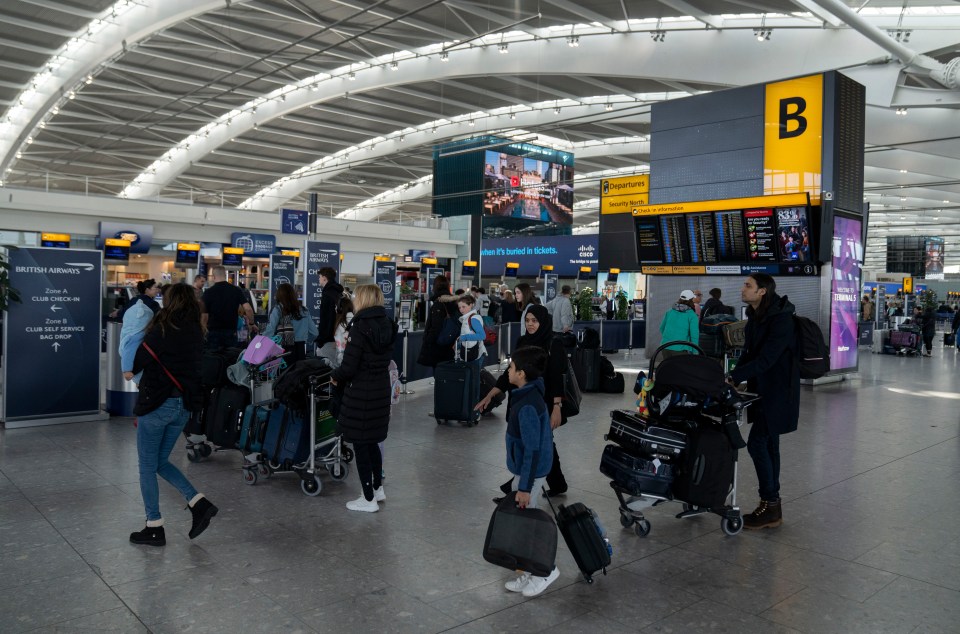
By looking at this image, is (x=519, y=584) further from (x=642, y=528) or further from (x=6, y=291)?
(x=6, y=291)

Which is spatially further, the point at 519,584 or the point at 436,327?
the point at 436,327

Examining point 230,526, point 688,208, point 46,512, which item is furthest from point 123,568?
point 688,208

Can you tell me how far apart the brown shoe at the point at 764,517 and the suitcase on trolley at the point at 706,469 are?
0.53 meters

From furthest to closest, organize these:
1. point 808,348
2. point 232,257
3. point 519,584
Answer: point 232,257 < point 808,348 < point 519,584

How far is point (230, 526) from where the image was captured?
4.47 m

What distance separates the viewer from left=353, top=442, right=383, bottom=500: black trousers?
4.72 m

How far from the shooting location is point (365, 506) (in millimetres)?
4801

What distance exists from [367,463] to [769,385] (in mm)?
2616

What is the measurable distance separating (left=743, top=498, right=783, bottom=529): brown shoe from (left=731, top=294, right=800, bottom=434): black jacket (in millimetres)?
477

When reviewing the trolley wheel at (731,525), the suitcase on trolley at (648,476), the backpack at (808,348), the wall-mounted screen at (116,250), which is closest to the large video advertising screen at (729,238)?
the backpack at (808,348)

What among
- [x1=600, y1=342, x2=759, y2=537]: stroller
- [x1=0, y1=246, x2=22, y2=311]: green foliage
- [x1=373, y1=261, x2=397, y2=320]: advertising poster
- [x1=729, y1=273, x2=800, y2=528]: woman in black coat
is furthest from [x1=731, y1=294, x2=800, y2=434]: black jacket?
[x1=373, y1=261, x2=397, y2=320]: advertising poster

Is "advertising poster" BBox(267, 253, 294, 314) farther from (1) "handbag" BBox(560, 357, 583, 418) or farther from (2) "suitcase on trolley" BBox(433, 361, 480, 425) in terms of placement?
(1) "handbag" BBox(560, 357, 583, 418)

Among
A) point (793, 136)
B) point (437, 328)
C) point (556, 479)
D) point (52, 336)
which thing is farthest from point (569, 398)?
point (793, 136)

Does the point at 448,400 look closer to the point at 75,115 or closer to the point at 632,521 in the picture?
the point at 632,521
